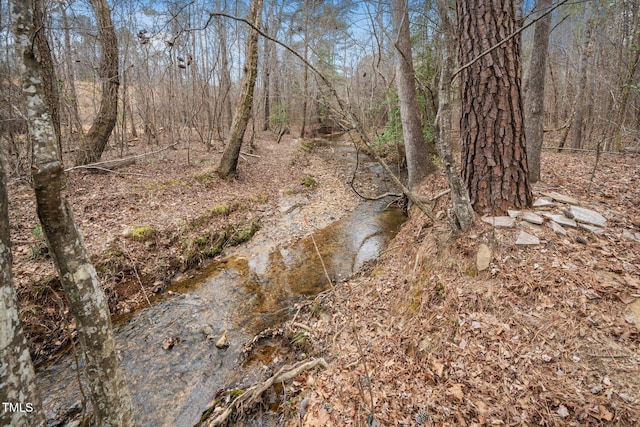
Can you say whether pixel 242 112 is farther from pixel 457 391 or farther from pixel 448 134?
pixel 457 391

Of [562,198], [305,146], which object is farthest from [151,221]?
[305,146]

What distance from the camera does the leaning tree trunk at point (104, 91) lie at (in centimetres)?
681

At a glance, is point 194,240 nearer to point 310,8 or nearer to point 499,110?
point 499,110

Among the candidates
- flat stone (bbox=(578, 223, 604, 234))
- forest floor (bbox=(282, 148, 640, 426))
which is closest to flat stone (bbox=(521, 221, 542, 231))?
forest floor (bbox=(282, 148, 640, 426))

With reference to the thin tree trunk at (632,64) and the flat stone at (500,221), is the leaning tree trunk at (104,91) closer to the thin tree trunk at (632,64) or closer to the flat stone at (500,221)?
the flat stone at (500,221)

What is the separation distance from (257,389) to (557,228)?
3362mm

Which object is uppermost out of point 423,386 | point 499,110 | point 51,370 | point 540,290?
point 499,110

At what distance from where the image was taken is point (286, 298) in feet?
15.2

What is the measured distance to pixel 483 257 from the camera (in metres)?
2.93

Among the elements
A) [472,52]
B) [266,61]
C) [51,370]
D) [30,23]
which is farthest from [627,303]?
[266,61]

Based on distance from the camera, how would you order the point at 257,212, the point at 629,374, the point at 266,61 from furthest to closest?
1. the point at 266,61
2. the point at 257,212
3. the point at 629,374

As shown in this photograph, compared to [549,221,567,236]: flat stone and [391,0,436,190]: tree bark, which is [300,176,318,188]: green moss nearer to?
[391,0,436,190]: tree bark

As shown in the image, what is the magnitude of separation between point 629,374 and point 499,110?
2498mm

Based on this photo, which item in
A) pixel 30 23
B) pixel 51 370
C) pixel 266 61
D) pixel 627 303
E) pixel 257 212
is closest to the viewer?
pixel 30 23
